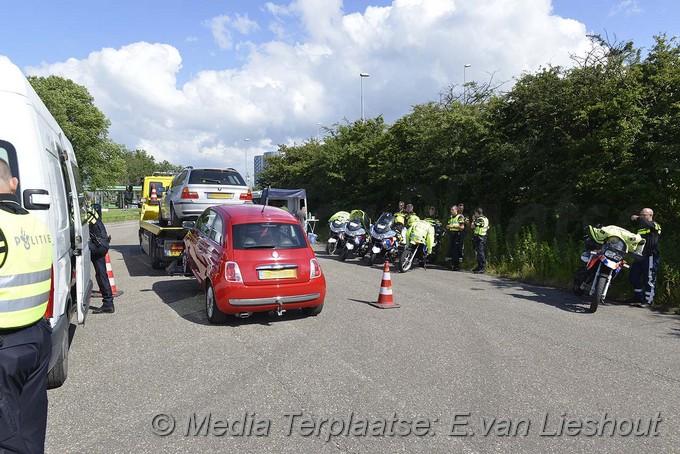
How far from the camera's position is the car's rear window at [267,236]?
7.53m

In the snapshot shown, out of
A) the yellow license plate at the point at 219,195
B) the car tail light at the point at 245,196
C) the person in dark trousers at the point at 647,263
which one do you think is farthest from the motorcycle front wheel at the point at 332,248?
the person in dark trousers at the point at 647,263

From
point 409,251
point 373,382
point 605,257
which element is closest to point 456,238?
point 409,251

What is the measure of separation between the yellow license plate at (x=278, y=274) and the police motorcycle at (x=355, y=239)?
796cm

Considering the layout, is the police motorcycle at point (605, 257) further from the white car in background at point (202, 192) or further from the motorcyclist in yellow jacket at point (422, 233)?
the white car in background at point (202, 192)

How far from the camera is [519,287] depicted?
35.9 feet

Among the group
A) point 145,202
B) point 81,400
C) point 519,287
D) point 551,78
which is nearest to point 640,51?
point 551,78

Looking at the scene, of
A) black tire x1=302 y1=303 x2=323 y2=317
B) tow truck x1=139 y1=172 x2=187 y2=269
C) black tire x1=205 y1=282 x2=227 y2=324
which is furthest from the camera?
tow truck x1=139 y1=172 x2=187 y2=269

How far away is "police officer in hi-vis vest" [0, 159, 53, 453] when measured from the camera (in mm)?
2449

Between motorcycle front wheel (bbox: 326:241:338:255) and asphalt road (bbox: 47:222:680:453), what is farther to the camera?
motorcycle front wheel (bbox: 326:241:338:255)

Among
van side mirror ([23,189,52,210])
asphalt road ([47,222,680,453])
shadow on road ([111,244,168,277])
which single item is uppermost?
van side mirror ([23,189,52,210])

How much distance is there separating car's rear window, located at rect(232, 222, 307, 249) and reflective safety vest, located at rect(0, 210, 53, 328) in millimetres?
4765

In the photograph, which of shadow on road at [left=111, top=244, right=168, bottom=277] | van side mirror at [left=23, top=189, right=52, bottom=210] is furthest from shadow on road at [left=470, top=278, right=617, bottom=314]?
shadow on road at [left=111, top=244, right=168, bottom=277]

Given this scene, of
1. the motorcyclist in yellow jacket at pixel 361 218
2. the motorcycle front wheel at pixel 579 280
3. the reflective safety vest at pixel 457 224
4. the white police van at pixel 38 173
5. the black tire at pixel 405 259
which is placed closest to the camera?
the white police van at pixel 38 173

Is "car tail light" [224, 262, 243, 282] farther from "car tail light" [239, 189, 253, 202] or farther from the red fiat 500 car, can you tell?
"car tail light" [239, 189, 253, 202]
